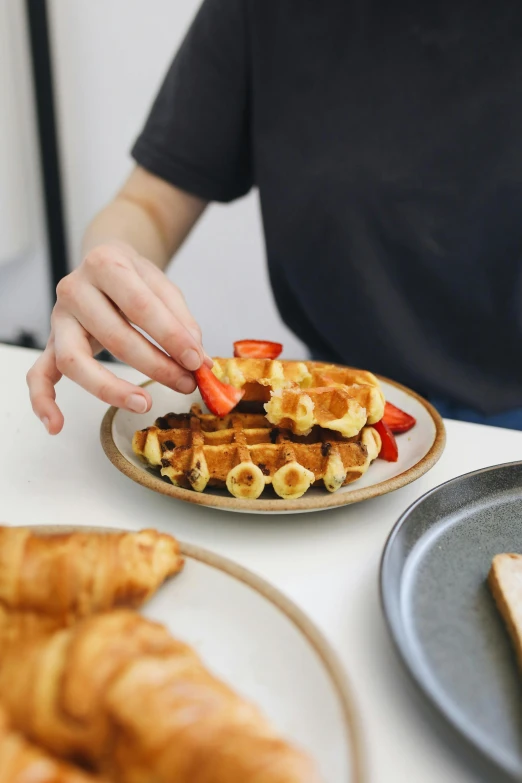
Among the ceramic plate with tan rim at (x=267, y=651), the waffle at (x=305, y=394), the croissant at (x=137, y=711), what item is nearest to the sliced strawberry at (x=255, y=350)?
the waffle at (x=305, y=394)

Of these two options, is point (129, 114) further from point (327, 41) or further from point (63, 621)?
point (63, 621)

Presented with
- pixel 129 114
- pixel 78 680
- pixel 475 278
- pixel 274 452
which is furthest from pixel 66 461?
pixel 129 114

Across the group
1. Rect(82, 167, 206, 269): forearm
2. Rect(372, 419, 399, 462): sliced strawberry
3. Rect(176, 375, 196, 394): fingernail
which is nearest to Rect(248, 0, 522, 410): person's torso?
Rect(82, 167, 206, 269): forearm

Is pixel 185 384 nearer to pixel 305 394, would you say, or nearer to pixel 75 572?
pixel 305 394

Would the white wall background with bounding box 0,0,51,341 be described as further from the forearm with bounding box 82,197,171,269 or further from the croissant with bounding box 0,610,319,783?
the croissant with bounding box 0,610,319,783

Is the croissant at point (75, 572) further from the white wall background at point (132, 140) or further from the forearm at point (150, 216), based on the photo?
the white wall background at point (132, 140)
